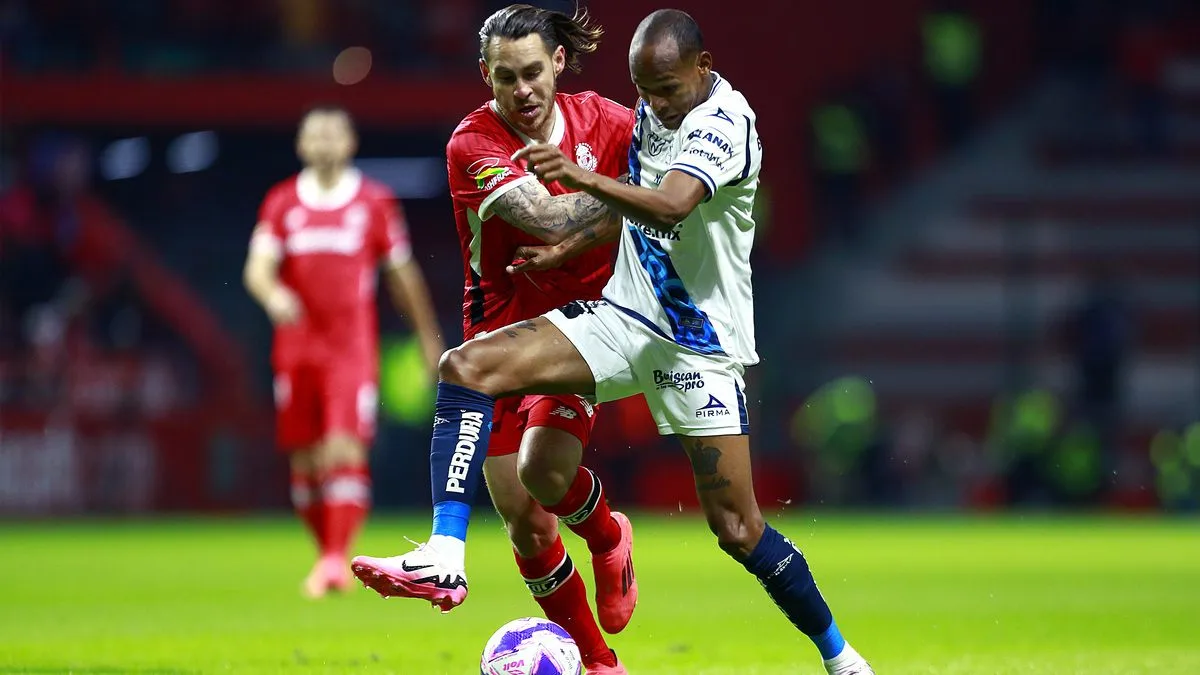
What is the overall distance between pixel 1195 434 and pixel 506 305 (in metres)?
14.1

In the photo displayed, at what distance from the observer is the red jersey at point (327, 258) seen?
402 inches

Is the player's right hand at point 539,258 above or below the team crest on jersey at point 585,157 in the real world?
below

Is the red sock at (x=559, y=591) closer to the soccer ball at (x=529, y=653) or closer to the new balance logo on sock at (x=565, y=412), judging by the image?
the new balance logo on sock at (x=565, y=412)

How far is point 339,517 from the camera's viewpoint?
9992 mm

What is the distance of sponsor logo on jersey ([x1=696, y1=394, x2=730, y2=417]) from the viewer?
18.6 ft

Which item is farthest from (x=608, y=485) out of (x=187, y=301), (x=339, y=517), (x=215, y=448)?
(x=339, y=517)

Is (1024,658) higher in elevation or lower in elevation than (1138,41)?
lower

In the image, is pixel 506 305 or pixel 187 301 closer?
pixel 506 305

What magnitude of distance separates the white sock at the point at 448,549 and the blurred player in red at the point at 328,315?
462 cm

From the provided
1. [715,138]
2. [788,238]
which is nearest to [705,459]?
[715,138]

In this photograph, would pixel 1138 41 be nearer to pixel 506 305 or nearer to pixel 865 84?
pixel 865 84

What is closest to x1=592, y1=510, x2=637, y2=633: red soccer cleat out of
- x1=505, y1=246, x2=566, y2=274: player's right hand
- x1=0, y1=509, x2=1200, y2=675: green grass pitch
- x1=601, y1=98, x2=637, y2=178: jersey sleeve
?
x1=0, y1=509, x2=1200, y2=675: green grass pitch

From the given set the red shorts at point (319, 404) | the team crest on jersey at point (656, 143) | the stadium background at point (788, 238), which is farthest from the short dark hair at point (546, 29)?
the stadium background at point (788, 238)

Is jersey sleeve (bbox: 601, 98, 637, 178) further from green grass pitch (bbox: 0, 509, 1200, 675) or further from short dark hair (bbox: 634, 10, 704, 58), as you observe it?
green grass pitch (bbox: 0, 509, 1200, 675)
